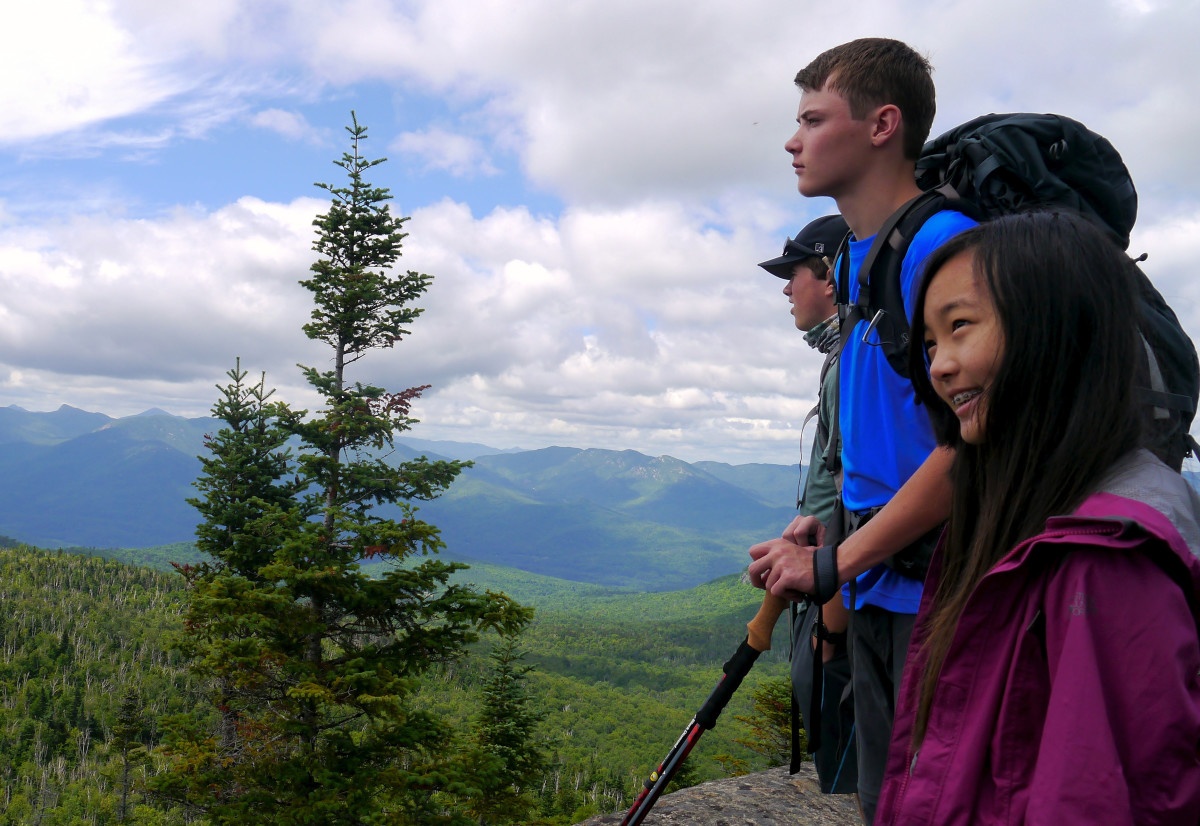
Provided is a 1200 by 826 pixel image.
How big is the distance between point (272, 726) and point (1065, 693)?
17.5 m

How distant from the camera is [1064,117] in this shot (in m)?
2.00

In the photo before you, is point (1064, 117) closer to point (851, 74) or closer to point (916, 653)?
point (851, 74)

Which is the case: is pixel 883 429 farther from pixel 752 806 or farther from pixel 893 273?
pixel 752 806

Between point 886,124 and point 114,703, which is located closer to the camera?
point 886,124

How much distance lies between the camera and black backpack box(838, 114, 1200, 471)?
1601 mm

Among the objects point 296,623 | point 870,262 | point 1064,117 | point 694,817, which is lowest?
point 296,623

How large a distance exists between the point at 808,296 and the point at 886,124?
1319mm

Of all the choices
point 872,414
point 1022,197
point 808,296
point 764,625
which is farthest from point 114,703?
point 1022,197

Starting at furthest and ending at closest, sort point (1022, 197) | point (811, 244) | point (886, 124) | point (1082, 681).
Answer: point (811, 244)
point (886, 124)
point (1022, 197)
point (1082, 681)

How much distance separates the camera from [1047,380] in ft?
4.58

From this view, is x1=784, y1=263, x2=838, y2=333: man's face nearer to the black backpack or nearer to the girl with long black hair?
the black backpack

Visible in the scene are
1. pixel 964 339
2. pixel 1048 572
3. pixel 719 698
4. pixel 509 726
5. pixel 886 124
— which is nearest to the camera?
pixel 1048 572

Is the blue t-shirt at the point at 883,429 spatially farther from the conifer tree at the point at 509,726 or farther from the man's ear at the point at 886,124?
the conifer tree at the point at 509,726

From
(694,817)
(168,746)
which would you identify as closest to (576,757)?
(168,746)
